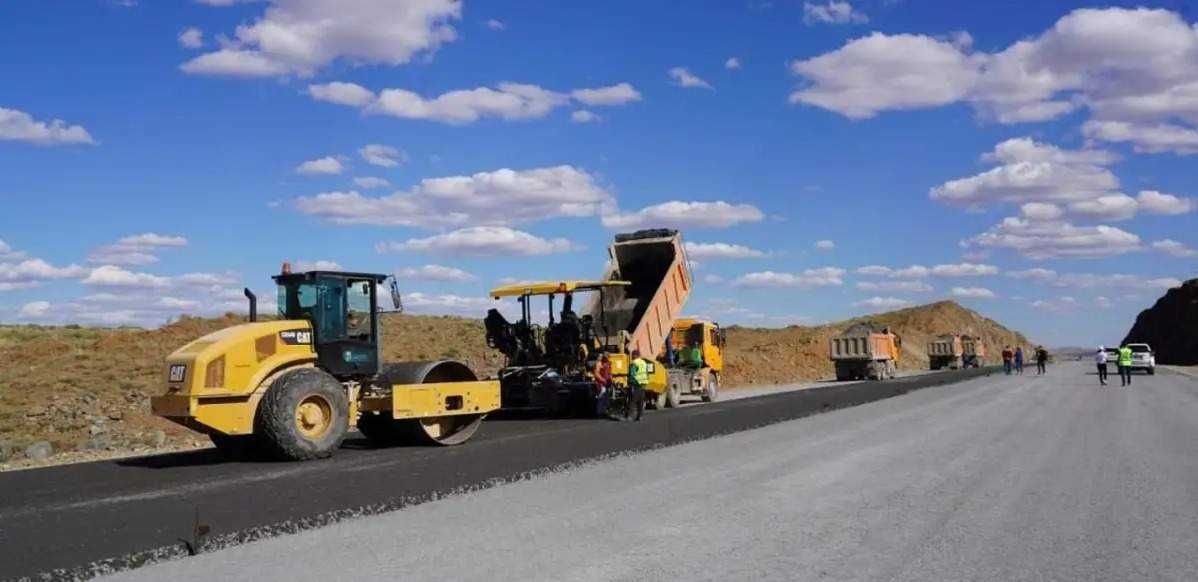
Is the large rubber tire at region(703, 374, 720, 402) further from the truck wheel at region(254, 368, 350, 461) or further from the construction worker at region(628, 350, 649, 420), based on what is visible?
the truck wheel at region(254, 368, 350, 461)

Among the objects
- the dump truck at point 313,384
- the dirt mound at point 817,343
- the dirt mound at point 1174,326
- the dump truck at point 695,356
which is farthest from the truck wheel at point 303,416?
the dirt mound at point 1174,326

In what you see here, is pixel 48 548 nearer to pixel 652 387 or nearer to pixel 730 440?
pixel 730 440

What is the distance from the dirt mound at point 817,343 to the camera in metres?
51.0

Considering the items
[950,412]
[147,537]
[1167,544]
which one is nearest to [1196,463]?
[1167,544]

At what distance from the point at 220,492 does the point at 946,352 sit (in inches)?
2298

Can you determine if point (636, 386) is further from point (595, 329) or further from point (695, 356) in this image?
point (695, 356)

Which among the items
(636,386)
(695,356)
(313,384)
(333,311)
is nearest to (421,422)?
(333,311)

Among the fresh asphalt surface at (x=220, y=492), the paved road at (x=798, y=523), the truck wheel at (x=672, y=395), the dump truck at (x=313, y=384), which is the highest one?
the dump truck at (x=313, y=384)

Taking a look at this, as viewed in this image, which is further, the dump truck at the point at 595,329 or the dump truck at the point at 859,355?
the dump truck at the point at 859,355

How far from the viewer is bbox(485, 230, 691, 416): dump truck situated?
20344 millimetres

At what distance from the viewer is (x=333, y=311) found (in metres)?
13.4

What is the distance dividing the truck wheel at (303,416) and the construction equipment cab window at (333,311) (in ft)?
1.66

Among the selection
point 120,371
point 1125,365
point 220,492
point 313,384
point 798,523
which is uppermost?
point 120,371

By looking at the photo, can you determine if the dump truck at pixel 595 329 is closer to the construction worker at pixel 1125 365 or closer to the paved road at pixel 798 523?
the paved road at pixel 798 523
